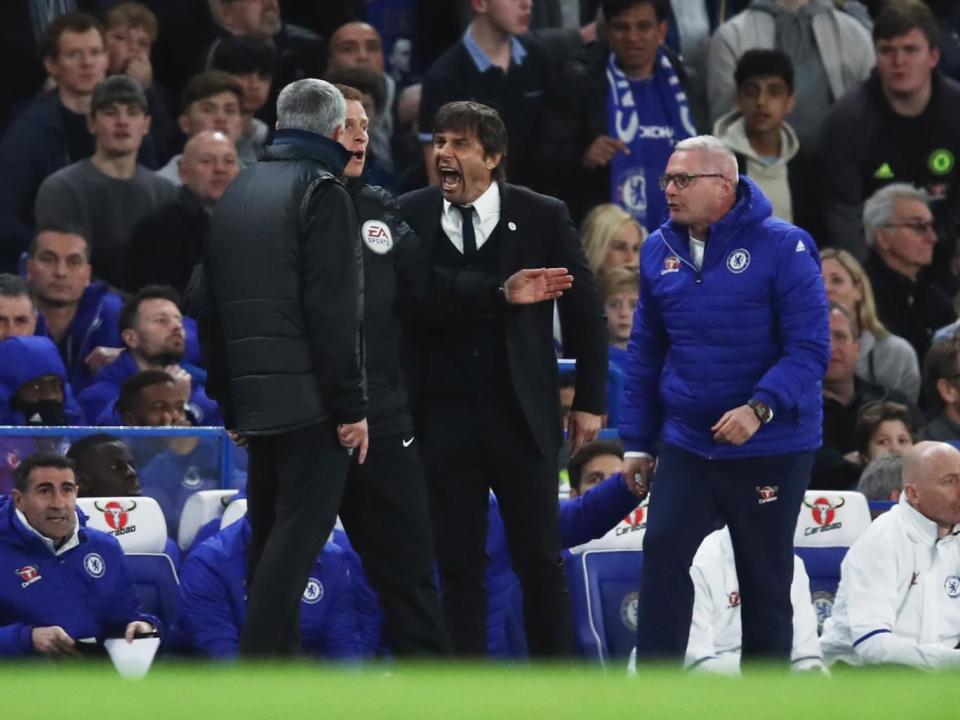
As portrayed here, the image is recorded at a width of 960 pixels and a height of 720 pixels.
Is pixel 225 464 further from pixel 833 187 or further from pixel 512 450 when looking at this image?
pixel 833 187

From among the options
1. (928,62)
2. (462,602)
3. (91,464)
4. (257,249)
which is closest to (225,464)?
(91,464)

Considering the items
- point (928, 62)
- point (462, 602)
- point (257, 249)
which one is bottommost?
point (462, 602)

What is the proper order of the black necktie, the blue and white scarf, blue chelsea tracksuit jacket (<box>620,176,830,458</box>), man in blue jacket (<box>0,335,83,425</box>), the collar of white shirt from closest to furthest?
blue chelsea tracksuit jacket (<box>620,176,830,458</box>) < the black necktie < the collar of white shirt < man in blue jacket (<box>0,335,83,425</box>) < the blue and white scarf

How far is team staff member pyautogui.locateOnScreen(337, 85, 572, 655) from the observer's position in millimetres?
7508

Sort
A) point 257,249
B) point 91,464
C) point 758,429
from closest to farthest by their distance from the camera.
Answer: point 257,249
point 758,429
point 91,464

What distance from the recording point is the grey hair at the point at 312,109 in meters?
7.37

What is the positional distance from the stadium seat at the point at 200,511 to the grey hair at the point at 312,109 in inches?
109

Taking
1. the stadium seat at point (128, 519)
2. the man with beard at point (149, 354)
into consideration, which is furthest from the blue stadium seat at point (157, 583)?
the man with beard at point (149, 354)

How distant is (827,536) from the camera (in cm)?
1020

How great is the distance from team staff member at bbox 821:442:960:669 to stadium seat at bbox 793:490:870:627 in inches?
18.9

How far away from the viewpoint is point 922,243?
44.7 ft

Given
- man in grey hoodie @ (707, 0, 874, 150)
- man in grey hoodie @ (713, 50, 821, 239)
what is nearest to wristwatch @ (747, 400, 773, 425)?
man in grey hoodie @ (713, 50, 821, 239)

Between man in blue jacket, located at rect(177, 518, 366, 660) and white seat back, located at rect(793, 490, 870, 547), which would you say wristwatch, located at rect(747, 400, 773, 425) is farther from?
white seat back, located at rect(793, 490, 870, 547)

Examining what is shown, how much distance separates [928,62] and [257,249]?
774 cm
